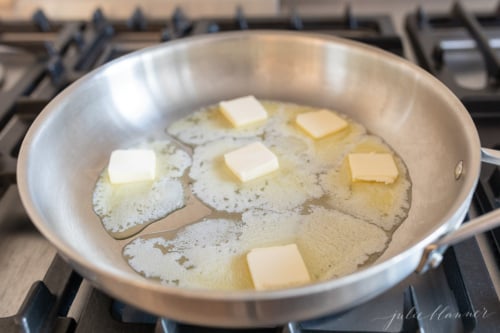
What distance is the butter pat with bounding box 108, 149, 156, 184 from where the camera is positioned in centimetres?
77

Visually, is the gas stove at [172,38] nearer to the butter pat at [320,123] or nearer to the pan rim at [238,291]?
the pan rim at [238,291]

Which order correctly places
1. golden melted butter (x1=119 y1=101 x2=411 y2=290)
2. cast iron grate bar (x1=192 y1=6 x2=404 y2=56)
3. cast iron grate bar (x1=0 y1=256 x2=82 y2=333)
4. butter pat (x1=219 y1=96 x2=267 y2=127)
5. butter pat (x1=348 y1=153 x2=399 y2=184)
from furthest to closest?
cast iron grate bar (x1=192 y1=6 x2=404 y2=56) < butter pat (x1=219 y1=96 x2=267 y2=127) < butter pat (x1=348 y1=153 x2=399 y2=184) < golden melted butter (x1=119 y1=101 x2=411 y2=290) < cast iron grate bar (x1=0 y1=256 x2=82 y2=333)

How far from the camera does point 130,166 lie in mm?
772

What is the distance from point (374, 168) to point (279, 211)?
161mm

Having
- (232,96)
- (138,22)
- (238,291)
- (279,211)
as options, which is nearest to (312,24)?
(232,96)

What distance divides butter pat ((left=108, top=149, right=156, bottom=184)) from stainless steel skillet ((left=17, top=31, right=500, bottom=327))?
4 centimetres

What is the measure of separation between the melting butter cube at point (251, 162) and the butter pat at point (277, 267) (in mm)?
173

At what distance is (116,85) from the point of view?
0.85 metres

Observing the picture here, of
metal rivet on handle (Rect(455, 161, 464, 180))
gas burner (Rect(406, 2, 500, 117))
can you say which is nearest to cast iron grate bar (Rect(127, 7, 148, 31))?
gas burner (Rect(406, 2, 500, 117))

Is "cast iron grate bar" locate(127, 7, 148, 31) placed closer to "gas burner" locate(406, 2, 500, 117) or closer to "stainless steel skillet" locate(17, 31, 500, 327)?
"stainless steel skillet" locate(17, 31, 500, 327)

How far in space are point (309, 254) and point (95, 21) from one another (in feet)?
2.47

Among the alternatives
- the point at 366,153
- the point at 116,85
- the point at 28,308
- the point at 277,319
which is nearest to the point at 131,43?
the point at 116,85

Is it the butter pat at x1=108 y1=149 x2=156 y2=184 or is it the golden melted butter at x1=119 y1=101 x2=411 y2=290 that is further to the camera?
the butter pat at x1=108 y1=149 x2=156 y2=184

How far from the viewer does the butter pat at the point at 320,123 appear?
0.85m
